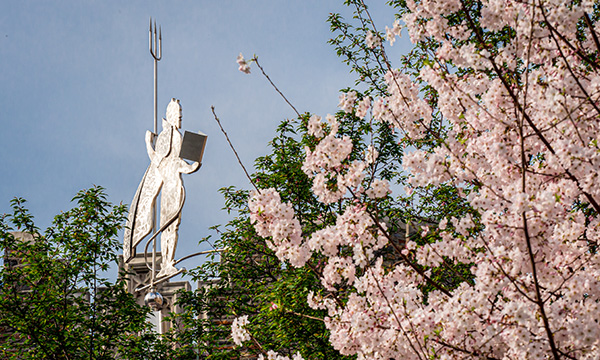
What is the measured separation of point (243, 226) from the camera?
12516 millimetres

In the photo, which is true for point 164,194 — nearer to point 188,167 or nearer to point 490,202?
point 188,167

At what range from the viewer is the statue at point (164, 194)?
41.6ft

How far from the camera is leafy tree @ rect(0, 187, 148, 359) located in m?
10.5

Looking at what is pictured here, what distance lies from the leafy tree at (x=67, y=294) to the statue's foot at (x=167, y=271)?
3.58 ft

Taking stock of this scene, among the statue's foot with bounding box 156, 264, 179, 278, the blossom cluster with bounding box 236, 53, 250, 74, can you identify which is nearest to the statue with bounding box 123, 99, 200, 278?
the statue's foot with bounding box 156, 264, 179, 278

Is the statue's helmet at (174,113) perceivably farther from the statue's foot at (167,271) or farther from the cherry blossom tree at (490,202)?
the cherry blossom tree at (490,202)

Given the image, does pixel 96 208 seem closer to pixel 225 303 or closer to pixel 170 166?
pixel 170 166

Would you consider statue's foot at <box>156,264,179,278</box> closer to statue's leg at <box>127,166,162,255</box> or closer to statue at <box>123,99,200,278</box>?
statue at <box>123,99,200,278</box>

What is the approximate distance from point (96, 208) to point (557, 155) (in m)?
8.96

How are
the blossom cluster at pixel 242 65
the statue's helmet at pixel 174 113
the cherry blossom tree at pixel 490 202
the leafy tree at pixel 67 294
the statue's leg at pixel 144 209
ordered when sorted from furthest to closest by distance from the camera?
the statue's helmet at pixel 174 113, the statue's leg at pixel 144 209, the leafy tree at pixel 67 294, the blossom cluster at pixel 242 65, the cherry blossom tree at pixel 490 202

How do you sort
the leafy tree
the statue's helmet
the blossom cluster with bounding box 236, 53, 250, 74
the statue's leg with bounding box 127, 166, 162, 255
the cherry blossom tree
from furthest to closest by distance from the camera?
the statue's helmet, the statue's leg with bounding box 127, 166, 162, 255, the leafy tree, the blossom cluster with bounding box 236, 53, 250, 74, the cherry blossom tree

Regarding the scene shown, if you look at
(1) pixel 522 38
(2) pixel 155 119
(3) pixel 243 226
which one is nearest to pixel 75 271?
(3) pixel 243 226

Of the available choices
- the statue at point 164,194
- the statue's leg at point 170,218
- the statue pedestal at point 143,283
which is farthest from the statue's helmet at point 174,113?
the statue pedestal at point 143,283

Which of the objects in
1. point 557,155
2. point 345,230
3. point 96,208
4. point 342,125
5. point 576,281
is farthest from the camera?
point 342,125
